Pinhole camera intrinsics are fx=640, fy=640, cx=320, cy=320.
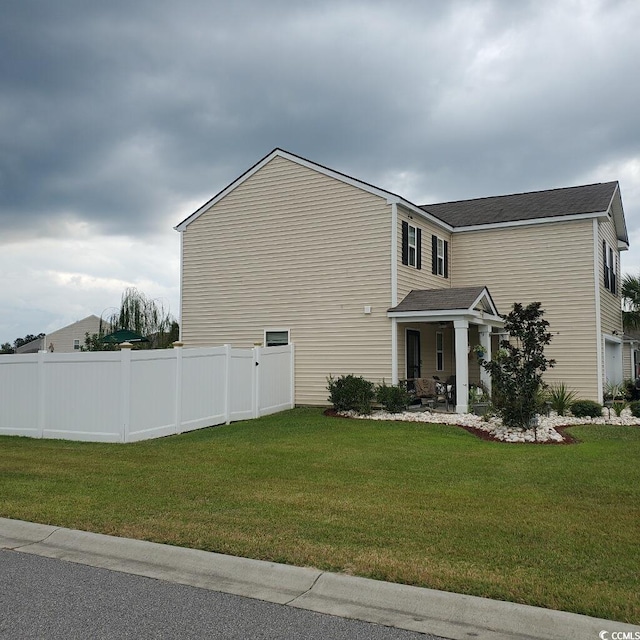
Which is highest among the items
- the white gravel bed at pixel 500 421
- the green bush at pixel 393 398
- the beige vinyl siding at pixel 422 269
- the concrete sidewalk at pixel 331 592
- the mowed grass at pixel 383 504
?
the beige vinyl siding at pixel 422 269

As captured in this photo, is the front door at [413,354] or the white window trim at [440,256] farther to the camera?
the white window trim at [440,256]

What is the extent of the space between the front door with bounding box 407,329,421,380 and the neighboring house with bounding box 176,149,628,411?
0.06 metres

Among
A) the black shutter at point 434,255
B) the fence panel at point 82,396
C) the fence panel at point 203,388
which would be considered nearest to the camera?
the fence panel at point 82,396

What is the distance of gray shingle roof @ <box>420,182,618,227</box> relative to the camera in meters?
20.1

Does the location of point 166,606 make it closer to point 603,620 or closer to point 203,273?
point 603,620

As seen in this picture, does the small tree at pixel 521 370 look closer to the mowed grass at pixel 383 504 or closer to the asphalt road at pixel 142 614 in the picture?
the mowed grass at pixel 383 504

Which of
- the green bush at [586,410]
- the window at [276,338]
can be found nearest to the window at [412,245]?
the window at [276,338]

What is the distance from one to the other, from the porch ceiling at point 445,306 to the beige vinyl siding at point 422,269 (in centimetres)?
39

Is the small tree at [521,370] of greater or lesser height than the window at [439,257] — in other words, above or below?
below

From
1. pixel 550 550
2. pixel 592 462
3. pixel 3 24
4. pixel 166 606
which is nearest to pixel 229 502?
pixel 166 606

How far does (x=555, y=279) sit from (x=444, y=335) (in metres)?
3.95

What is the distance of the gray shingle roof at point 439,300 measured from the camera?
16891mm

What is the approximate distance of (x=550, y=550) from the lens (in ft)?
17.9

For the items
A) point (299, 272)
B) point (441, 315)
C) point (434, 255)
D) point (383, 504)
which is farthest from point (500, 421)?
point (383, 504)
